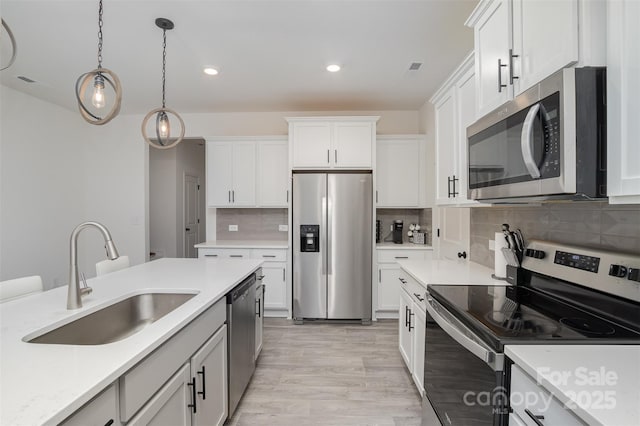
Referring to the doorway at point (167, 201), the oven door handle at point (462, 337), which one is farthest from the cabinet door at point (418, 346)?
the doorway at point (167, 201)

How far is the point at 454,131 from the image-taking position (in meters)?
2.14

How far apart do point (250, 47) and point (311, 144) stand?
1.37 metres

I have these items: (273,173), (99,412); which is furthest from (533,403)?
(273,173)

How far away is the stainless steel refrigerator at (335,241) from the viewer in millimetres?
3541

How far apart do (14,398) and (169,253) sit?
549 cm

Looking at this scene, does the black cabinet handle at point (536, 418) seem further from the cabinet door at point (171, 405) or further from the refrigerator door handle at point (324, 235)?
the refrigerator door handle at point (324, 235)

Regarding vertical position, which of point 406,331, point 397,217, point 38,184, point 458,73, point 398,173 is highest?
point 458,73

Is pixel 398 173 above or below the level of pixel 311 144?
below

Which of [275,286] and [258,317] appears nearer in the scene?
[258,317]

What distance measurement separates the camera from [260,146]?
13.2 ft

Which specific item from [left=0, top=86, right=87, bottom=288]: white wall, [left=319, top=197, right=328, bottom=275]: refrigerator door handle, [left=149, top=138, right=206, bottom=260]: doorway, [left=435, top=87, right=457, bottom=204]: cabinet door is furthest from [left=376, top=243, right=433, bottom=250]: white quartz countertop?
[left=0, top=86, right=87, bottom=288]: white wall

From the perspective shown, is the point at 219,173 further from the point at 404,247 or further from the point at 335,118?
the point at 404,247

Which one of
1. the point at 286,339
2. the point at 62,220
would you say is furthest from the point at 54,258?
the point at 286,339

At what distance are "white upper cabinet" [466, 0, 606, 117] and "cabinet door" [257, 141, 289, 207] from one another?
266cm
